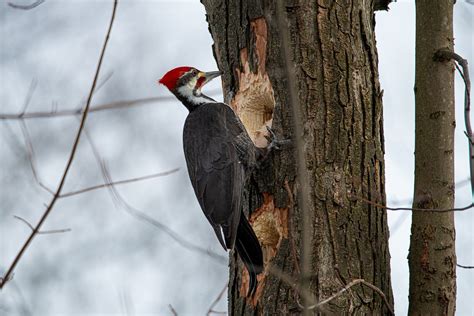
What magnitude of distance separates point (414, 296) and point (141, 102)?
172 centimetres

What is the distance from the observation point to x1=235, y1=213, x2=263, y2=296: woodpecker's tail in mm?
3729

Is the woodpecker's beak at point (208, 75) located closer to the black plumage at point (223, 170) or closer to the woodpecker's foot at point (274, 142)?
the black plumage at point (223, 170)

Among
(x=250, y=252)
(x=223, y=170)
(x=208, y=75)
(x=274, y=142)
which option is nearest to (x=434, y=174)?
(x=274, y=142)

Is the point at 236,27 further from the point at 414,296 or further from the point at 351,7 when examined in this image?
the point at 414,296

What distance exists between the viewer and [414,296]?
3703 millimetres

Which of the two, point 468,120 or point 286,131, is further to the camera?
point 286,131

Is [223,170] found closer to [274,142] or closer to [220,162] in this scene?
[220,162]

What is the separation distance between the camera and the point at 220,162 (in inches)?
173

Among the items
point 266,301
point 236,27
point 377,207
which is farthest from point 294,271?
point 236,27

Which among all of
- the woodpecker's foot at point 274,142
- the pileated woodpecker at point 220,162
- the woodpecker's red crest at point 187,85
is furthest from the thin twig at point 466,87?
the woodpecker's red crest at point 187,85

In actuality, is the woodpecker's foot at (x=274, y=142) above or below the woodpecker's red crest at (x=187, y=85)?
below

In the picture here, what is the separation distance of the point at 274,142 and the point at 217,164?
547 millimetres

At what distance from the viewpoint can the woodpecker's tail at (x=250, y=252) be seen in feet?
12.2

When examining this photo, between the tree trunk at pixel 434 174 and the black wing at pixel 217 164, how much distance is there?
0.92 meters
